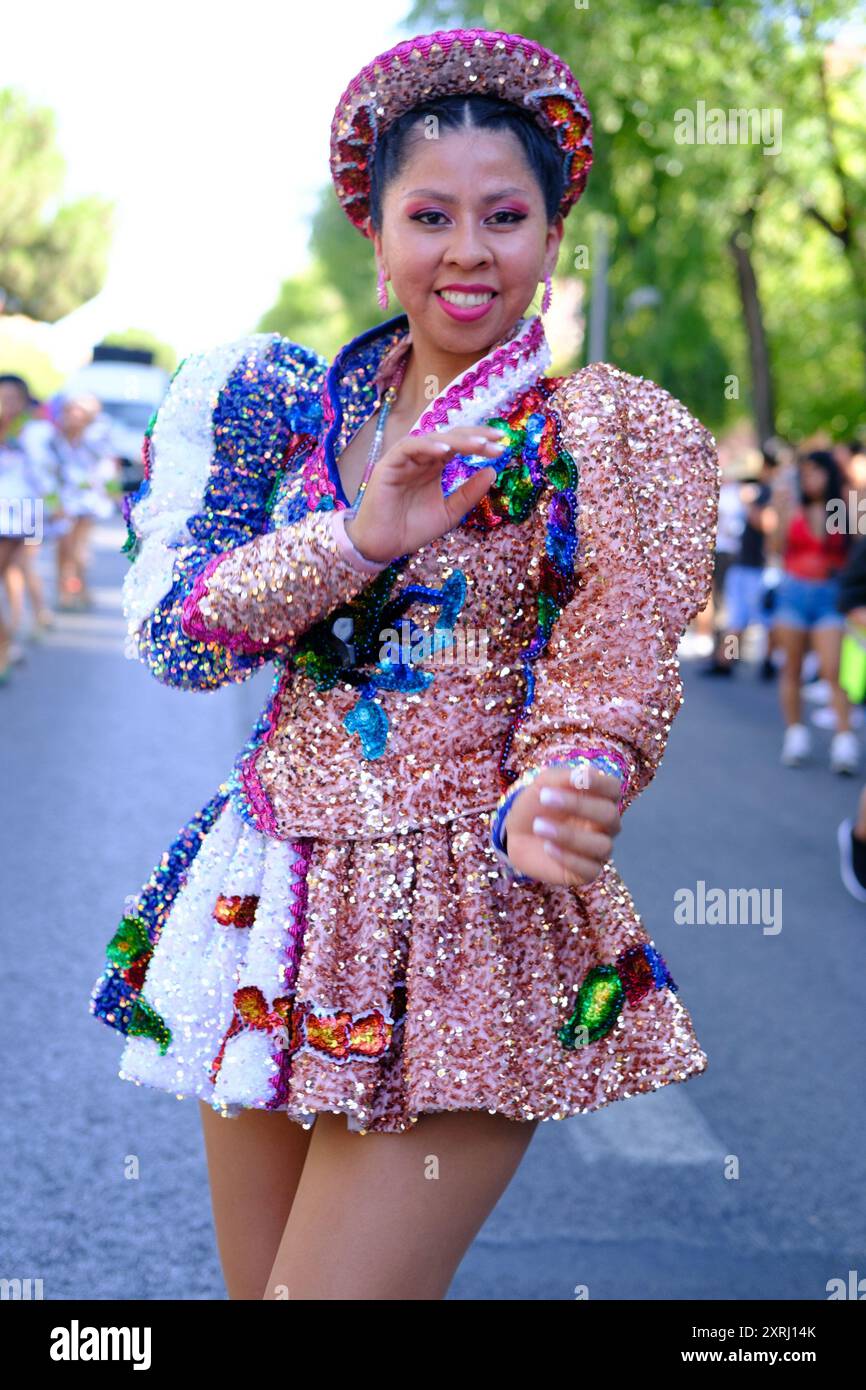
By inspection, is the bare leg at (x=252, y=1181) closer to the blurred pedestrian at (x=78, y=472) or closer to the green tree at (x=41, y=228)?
the blurred pedestrian at (x=78, y=472)

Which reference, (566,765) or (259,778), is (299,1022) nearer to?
(259,778)

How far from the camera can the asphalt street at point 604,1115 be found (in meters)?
3.60

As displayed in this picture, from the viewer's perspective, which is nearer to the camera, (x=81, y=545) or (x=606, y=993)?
(x=606, y=993)

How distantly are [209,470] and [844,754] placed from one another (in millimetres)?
8695

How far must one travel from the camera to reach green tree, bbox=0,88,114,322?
6038 cm

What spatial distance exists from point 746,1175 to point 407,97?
2870 mm

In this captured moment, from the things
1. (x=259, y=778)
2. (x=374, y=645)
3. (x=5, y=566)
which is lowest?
(x=5, y=566)

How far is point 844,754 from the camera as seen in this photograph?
1041 centimetres

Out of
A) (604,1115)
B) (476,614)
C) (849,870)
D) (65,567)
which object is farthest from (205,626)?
(65,567)

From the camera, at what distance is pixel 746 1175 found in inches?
163

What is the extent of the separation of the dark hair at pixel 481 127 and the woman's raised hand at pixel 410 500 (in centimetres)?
41

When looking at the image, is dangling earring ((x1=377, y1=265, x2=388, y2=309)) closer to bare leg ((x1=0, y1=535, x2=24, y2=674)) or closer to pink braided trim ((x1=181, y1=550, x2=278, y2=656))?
pink braided trim ((x1=181, y1=550, x2=278, y2=656))

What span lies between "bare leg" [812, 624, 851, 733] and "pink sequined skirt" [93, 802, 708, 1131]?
8.41 meters

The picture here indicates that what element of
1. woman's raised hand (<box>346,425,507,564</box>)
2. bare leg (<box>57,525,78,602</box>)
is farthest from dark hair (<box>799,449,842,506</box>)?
woman's raised hand (<box>346,425,507,564</box>)
